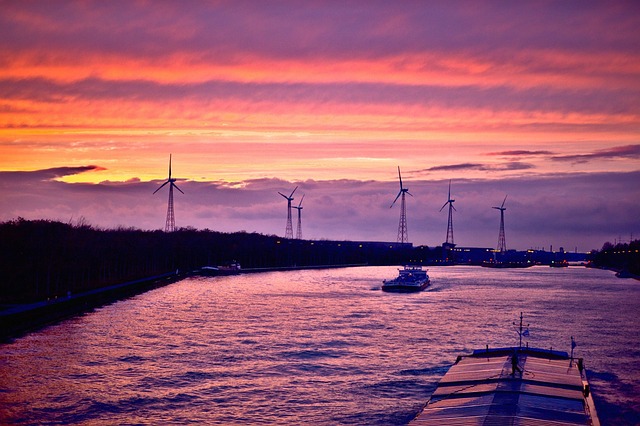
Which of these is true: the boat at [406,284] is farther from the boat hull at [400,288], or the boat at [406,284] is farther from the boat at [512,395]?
the boat at [512,395]

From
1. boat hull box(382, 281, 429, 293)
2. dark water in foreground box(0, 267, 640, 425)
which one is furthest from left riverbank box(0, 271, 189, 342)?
boat hull box(382, 281, 429, 293)

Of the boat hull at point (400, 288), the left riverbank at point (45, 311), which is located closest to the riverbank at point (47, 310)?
the left riverbank at point (45, 311)

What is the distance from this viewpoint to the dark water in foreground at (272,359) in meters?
30.0

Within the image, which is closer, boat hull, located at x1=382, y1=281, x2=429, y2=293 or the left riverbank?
the left riverbank

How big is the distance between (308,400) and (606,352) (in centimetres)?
2374

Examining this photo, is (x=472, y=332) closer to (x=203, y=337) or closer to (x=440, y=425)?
(x=203, y=337)

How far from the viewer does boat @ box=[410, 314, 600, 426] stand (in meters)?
24.8

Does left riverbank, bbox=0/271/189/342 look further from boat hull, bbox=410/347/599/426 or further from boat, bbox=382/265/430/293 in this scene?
boat, bbox=382/265/430/293

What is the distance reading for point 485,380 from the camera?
102ft

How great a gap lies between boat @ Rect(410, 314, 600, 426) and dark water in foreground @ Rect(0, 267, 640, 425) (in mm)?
1561

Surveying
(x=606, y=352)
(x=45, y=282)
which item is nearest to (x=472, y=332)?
(x=606, y=352)

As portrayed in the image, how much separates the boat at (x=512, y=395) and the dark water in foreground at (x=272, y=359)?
1.56 metres

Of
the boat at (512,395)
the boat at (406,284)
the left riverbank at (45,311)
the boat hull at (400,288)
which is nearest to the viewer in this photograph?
the boat at (512,395)

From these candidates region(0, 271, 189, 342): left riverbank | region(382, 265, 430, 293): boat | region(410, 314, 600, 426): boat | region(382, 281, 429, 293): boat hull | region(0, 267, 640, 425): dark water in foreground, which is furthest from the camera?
region(382, 265, 430, 293): boat
